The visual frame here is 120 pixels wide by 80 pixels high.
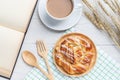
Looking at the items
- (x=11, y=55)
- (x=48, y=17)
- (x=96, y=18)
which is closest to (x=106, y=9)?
(x=96, y=18)

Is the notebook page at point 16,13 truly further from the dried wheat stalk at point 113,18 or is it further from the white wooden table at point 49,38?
the dried wheat stalk at point 113,18

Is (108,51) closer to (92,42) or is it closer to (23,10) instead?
(92,42)

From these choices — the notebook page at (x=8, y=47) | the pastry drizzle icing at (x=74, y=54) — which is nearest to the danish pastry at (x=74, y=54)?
the pastry drizzle icing at (x=74, y=54)

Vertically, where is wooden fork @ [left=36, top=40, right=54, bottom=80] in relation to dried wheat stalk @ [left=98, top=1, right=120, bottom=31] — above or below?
below

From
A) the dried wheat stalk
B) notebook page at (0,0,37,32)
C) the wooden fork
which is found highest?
the dried wheat stalk

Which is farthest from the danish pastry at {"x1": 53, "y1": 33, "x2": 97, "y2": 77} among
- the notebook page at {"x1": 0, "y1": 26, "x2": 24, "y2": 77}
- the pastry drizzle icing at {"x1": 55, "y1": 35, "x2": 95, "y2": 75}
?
the notebook page at {"x1": 0, "y1": 26, "x2": 24, "y2": 77}

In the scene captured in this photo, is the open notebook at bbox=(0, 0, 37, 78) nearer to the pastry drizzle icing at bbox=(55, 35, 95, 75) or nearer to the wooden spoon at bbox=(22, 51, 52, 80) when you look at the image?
the wooden spoon at bbox=(22, 51, 52, 80)
